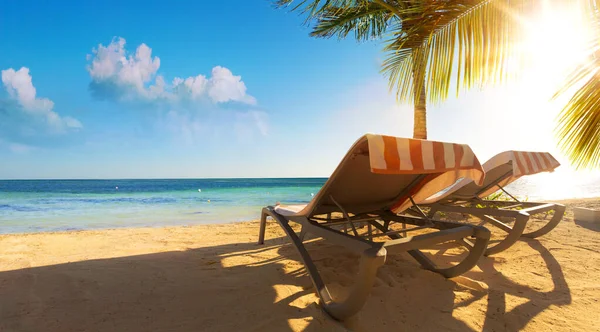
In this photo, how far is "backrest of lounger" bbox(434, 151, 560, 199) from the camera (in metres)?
3.95

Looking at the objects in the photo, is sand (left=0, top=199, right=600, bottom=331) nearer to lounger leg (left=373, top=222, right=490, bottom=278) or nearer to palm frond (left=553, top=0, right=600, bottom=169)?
lounger leg (left=373, top=222, right=490, bottom=278)

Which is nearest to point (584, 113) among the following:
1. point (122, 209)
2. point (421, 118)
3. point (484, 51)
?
point (484, 51)

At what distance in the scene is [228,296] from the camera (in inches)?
88.1

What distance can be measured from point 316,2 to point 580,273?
6494 mm

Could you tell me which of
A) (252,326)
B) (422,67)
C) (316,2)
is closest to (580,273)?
(422,67)

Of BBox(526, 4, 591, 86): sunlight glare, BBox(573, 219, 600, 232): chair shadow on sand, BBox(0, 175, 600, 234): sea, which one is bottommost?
BBox(0, 175, 600, 234): sea

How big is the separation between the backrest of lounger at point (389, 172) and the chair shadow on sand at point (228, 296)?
2.39 feet

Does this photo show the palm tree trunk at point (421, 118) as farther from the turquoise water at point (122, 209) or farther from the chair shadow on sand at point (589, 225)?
the turquoise water at point (122, 209)

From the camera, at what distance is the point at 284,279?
2637 mm

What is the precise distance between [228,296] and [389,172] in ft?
5.48

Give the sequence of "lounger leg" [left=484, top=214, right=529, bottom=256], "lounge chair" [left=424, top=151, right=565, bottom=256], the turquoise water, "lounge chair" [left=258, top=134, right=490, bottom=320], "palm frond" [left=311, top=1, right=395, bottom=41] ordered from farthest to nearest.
Result: the turquoise water < "palm frond" [left=311, top=1, right=395, bottom=41] < "lounge chair" [left=424, top=151, right=565, bottom=256] < "lounger leg" [left=484, top=214, right=529, bottom=256] < "lounge chair" [left=258, top=134, right=490, bottom=320]

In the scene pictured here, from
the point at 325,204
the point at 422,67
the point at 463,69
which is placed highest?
the point at 422,67

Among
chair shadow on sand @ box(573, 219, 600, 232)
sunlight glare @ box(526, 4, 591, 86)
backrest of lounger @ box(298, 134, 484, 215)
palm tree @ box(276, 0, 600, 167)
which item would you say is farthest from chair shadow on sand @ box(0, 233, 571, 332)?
chair shadow on sand @ box(573, 219, 600, 232)

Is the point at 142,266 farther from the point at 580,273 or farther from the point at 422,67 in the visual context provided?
the point at 580,273
